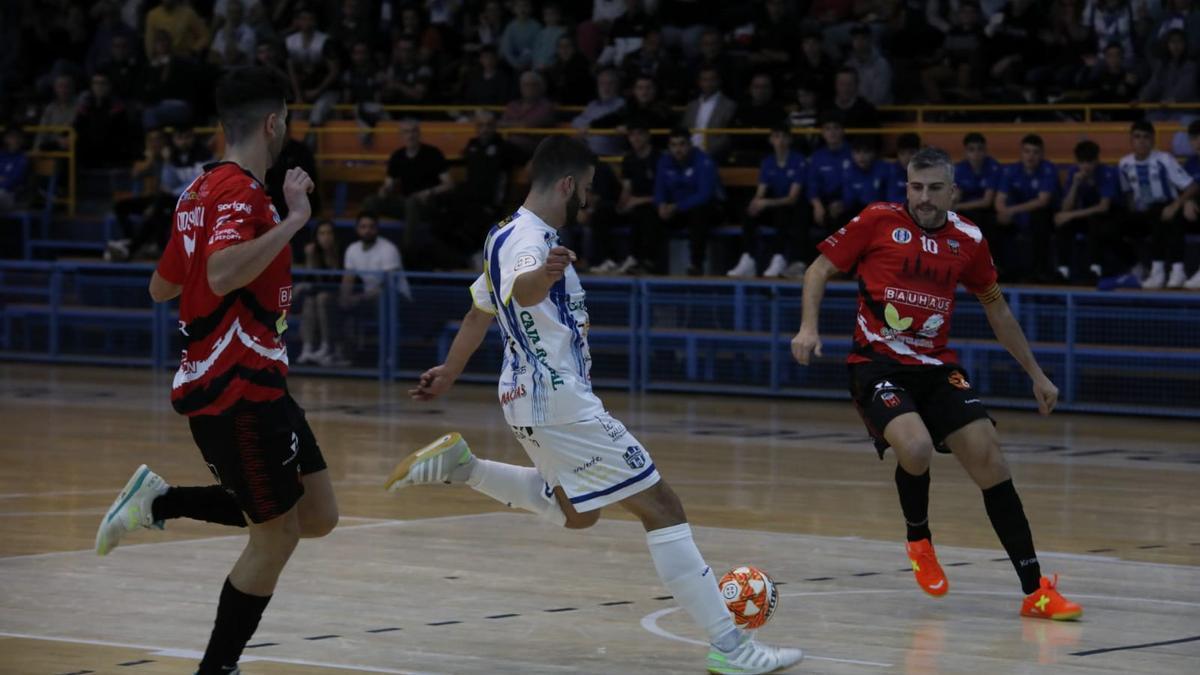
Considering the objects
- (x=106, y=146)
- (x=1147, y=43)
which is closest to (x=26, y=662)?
(x=1147, y=43)

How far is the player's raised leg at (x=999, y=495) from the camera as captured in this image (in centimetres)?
823

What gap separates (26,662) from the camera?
697 cm

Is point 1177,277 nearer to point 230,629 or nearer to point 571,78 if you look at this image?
point 571,78

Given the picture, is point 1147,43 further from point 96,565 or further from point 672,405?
point 96,565

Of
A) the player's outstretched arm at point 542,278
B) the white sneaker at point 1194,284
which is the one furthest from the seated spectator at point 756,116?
the player's outstretched arm at point 542,278

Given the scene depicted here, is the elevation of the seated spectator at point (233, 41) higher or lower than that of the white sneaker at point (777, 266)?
higher

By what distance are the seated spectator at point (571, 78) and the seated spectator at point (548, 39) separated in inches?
16.9

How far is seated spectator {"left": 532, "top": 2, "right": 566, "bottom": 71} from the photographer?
77.7 ft

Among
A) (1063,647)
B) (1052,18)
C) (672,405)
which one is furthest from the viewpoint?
(1052,18)

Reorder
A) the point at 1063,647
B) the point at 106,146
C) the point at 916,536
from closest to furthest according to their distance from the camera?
the point at 1063,647 → the point at 916,536 → the point at 106,146

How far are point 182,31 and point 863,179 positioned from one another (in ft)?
38.5

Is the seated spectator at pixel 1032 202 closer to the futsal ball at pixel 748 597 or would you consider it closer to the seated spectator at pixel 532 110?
the seated spectator at pixel 532 110

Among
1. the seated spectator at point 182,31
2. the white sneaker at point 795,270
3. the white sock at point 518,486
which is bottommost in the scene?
the white sneaker at point 795,270

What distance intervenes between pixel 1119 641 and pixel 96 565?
4.81 m
